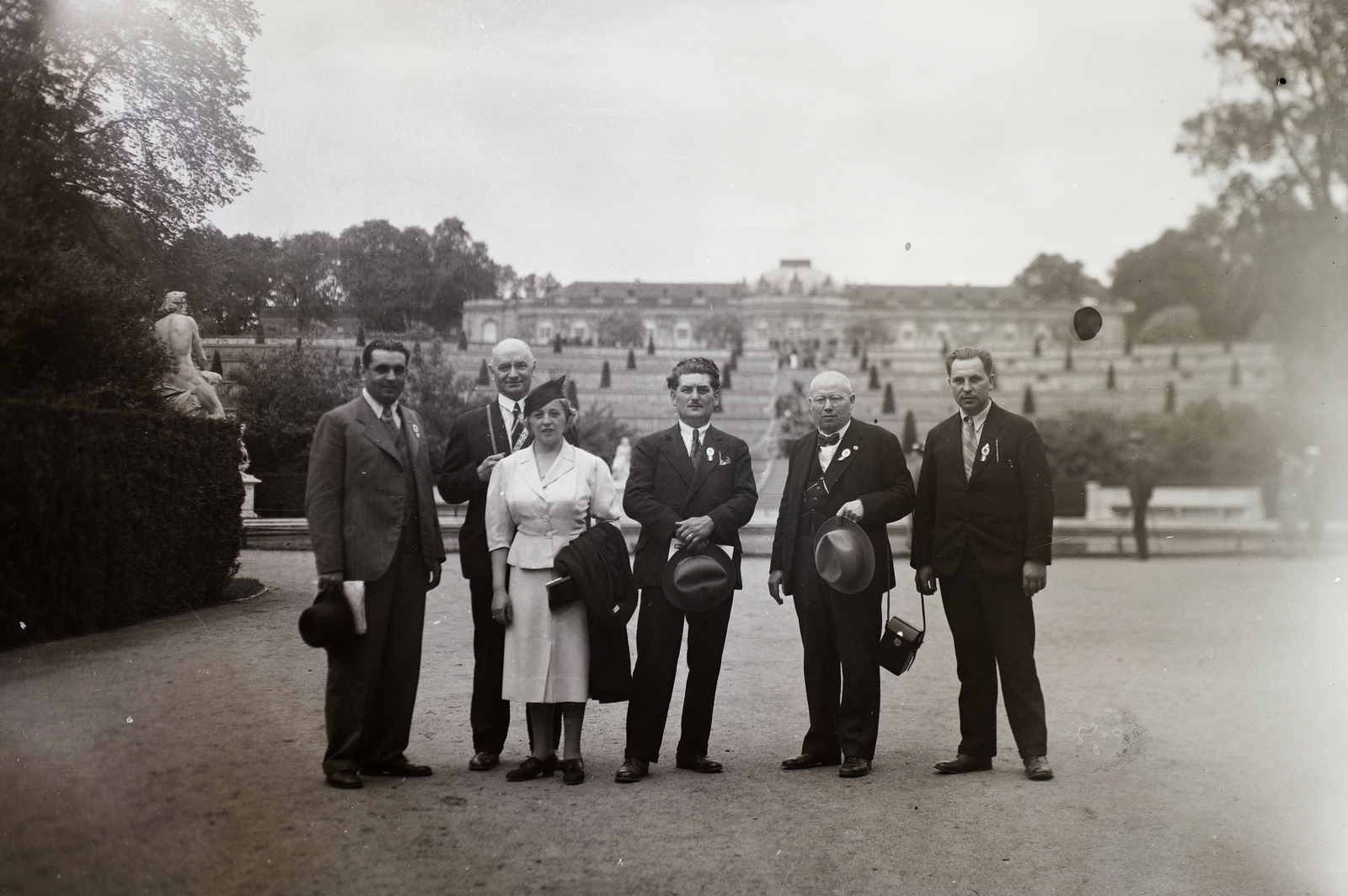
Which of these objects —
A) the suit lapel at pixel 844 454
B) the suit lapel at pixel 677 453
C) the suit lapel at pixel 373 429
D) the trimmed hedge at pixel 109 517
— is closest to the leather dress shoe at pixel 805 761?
the suit lapel at pixel 844 454

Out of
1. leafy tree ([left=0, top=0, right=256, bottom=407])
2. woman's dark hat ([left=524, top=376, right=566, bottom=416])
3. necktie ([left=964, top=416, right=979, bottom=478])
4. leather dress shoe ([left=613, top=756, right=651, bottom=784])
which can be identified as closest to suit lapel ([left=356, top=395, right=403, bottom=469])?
woman's dark hat ([left=524, top=376, right=566, bottom=416])

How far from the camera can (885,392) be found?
100 ft

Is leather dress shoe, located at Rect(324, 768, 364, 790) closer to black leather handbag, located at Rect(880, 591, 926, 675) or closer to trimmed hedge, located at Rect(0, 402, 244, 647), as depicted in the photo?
trimmed hedge, located at Rect(0, 402, 244, 647)

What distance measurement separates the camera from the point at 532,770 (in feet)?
15.3

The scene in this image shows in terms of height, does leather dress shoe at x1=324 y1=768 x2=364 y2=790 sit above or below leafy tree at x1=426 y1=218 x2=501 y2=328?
below

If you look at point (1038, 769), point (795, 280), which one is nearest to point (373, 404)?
point (1038, 769)

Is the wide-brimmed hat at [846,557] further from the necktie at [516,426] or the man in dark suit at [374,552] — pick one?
the man in dark suit at [374,552]

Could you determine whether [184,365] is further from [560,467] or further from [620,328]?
[620,328]

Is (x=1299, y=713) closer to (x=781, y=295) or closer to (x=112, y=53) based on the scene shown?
(x=781, y=295)

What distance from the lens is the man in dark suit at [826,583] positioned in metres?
4.97

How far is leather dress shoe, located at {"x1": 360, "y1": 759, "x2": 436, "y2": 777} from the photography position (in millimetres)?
4629

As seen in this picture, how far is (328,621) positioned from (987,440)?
10.4 feet

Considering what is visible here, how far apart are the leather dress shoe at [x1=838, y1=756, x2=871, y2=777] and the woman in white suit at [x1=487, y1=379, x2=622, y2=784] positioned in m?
1.22

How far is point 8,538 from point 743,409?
2451 cm
